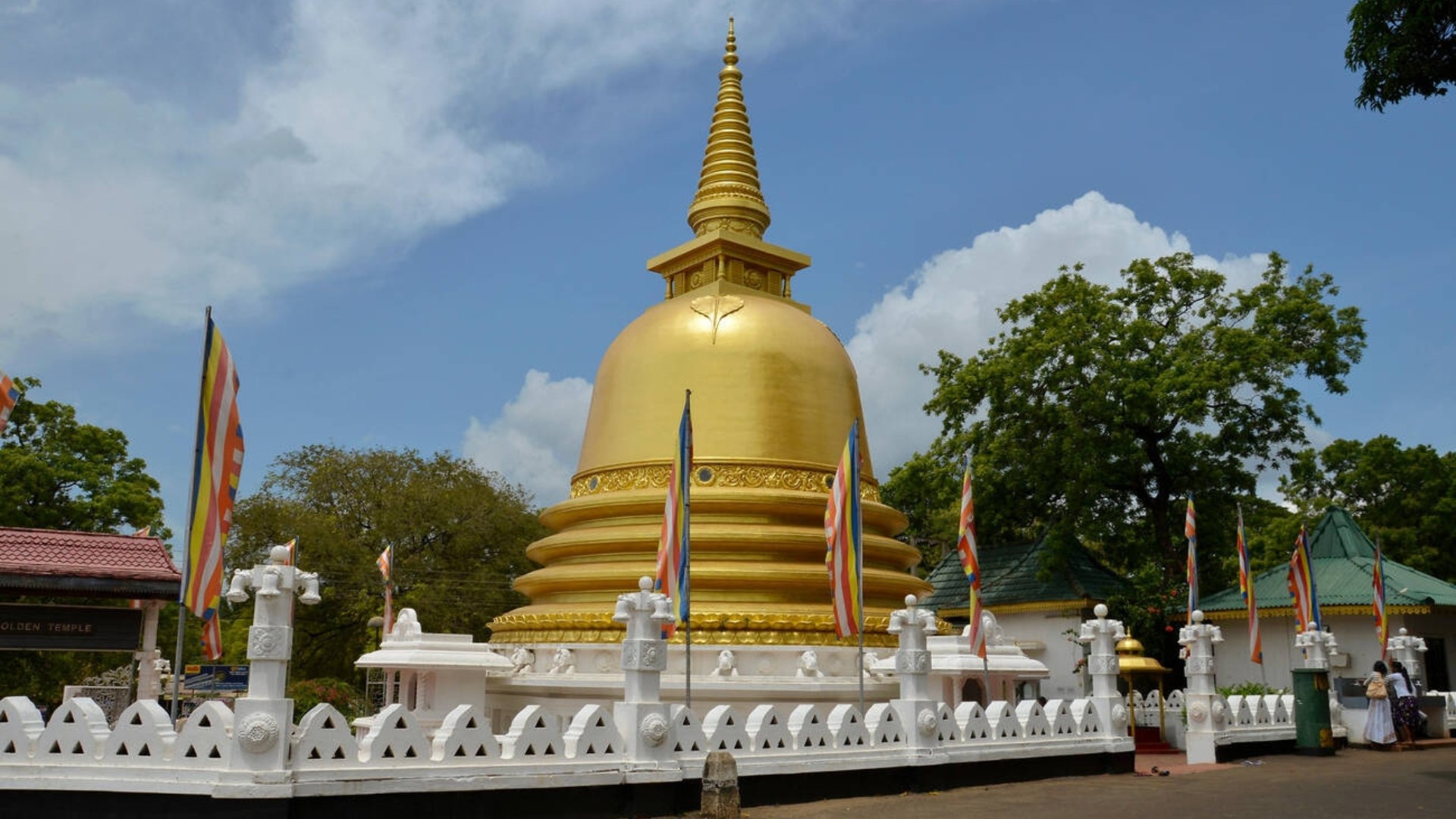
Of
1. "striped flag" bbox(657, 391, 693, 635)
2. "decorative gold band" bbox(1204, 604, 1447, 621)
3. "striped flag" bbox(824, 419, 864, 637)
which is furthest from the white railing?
"decorative gold band" bbox(1204, 604, 1447, 621)

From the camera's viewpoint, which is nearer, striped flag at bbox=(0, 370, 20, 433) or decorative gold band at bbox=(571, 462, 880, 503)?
striped flag at bbox=(0, 370, 20, 433)

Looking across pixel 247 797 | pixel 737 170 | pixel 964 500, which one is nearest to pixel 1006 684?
pixel 964 500

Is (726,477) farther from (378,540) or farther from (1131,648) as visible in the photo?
(378,540)

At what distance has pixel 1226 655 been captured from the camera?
114 ft

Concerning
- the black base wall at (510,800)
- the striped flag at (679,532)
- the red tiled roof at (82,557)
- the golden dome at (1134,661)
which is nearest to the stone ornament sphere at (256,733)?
the black base wall at (510,800)

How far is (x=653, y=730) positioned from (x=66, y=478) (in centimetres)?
3437

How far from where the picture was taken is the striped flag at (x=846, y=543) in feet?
58.5

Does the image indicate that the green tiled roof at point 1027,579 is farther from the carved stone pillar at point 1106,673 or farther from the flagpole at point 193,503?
the flagpole at point 193,503

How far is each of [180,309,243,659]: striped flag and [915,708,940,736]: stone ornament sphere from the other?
30.3ft

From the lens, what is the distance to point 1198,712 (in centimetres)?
2211

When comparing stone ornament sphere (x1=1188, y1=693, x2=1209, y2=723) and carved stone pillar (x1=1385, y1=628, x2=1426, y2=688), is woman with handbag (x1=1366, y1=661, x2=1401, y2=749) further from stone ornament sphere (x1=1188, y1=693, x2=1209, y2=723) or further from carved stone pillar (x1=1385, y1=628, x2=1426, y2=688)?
stone ornament sphere (x1=1188, y1=693, x2=1209, y2=723)

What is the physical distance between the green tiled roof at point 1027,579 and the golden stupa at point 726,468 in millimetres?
10276

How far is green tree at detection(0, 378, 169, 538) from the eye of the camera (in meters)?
39.1

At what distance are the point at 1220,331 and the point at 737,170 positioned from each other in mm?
15959
